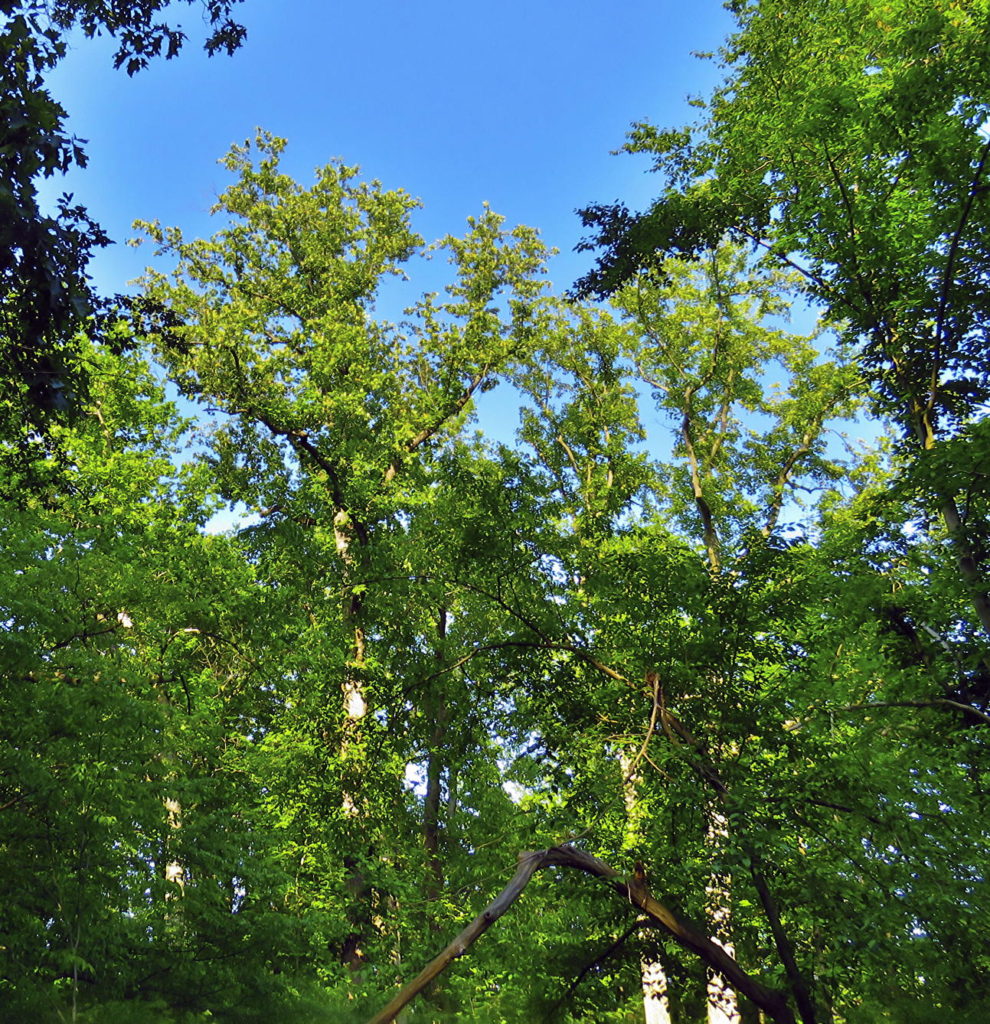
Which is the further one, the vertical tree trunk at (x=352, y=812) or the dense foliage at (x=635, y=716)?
the vertical tree trunk at (x=352, y=812)

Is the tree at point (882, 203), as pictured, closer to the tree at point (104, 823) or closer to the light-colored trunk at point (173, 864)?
the tree at point (104, 823)

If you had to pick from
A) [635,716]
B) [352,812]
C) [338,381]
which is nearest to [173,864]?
[352,812]

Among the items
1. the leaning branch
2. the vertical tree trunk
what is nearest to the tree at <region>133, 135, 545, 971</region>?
the vertical tree trunk

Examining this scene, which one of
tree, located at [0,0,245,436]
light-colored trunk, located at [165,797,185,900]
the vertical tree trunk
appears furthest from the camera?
the vertical tree trunk

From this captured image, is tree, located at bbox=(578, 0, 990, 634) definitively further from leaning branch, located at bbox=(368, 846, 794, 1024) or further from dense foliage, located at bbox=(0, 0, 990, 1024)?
leaning branch, located at bbox=(368, 846, 794, 1024)

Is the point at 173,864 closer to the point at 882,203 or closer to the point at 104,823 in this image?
the point at 104,823

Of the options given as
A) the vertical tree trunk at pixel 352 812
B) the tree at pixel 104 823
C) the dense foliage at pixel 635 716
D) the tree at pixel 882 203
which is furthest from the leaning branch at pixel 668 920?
the vertical tree trunk at pixel 352 812

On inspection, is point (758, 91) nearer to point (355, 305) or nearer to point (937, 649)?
point (937, 649)

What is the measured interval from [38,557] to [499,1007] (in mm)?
7352

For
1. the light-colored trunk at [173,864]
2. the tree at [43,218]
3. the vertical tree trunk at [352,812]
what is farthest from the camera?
the vertical tree trunk at [352,812]

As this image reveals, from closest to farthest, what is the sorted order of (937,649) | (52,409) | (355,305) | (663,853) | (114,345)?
(52,409) → (114,345) → (663,853) → (937,649) → (355,305)

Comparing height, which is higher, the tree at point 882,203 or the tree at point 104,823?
the tree at point 882,203

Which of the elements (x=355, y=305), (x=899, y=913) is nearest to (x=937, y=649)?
(x=899, y=913)

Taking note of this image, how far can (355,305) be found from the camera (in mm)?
17016
